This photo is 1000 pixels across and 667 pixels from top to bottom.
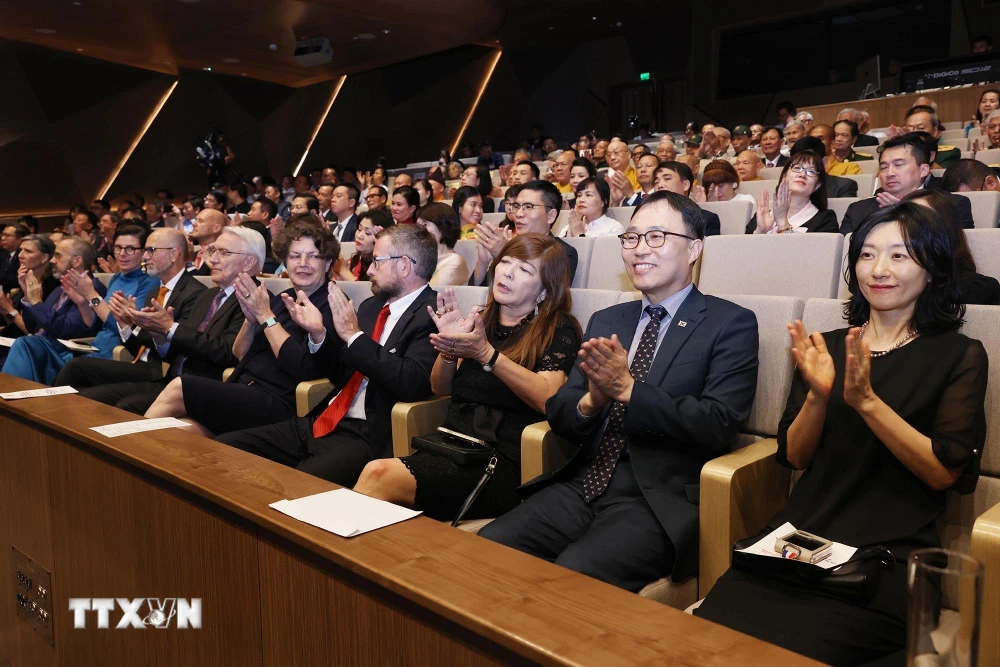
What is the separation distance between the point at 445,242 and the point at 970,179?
6.89 feet

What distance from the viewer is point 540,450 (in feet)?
5.77

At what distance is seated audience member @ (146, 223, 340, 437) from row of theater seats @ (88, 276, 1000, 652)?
0.53 metres

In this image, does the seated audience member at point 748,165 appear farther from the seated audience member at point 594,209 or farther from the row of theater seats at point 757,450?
the row of theater seats at point 757,450

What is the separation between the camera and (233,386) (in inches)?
95.1

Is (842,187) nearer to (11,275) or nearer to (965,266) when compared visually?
(965,266)

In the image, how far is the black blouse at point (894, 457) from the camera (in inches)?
51.1

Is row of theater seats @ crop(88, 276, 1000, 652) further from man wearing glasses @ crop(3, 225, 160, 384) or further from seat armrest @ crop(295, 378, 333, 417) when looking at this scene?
man wearing glasses @ crop(3, 225, 160, 384)

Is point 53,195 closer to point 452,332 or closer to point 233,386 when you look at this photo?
point 233,386

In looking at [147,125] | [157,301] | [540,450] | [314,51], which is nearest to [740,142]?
[157,301]

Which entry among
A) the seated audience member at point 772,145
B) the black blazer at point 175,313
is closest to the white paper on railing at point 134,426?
the black blazer at point 175,313

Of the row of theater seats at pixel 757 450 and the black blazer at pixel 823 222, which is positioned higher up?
the black blazer at pixel 823 222

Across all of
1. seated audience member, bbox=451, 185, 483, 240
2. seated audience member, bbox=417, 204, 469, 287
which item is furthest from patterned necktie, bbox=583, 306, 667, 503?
seated audience member, bbox=451, 185, 483, 240

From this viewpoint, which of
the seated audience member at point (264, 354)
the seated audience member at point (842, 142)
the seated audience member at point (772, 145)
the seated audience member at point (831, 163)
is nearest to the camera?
the seated audience member at point (264, 354)

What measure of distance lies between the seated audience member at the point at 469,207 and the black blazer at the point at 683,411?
8.98ft
